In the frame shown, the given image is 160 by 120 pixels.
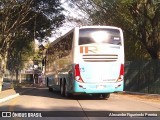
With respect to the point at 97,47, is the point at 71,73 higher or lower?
lower

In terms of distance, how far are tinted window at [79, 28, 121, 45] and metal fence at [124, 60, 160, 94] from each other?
7.76 metres

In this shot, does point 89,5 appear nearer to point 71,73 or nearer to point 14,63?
point 71,73

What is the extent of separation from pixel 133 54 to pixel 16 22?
12945 millimetres

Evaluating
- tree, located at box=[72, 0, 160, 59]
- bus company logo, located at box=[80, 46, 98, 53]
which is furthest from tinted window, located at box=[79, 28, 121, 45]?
tree, located at box=[72, 0, 160, 59]

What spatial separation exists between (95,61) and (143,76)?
9736 millimetres

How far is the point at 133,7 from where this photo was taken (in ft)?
94.7

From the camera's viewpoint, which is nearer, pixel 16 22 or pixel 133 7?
pixel 133 7

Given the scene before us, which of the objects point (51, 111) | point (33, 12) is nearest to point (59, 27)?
point (33, 12)

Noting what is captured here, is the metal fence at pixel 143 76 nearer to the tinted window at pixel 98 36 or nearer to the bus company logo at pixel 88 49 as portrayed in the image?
the tinted window at pixel 98 36

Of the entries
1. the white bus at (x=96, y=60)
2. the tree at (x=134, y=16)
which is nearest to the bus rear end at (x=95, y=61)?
the white bus at (x=96, y=60)

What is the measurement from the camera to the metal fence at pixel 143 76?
28438 mm

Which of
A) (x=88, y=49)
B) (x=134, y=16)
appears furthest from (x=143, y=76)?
Answer: (x=88, y=49)

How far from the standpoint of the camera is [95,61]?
20.6 metres

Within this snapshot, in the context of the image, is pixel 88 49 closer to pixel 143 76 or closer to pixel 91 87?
pixel 91 87
